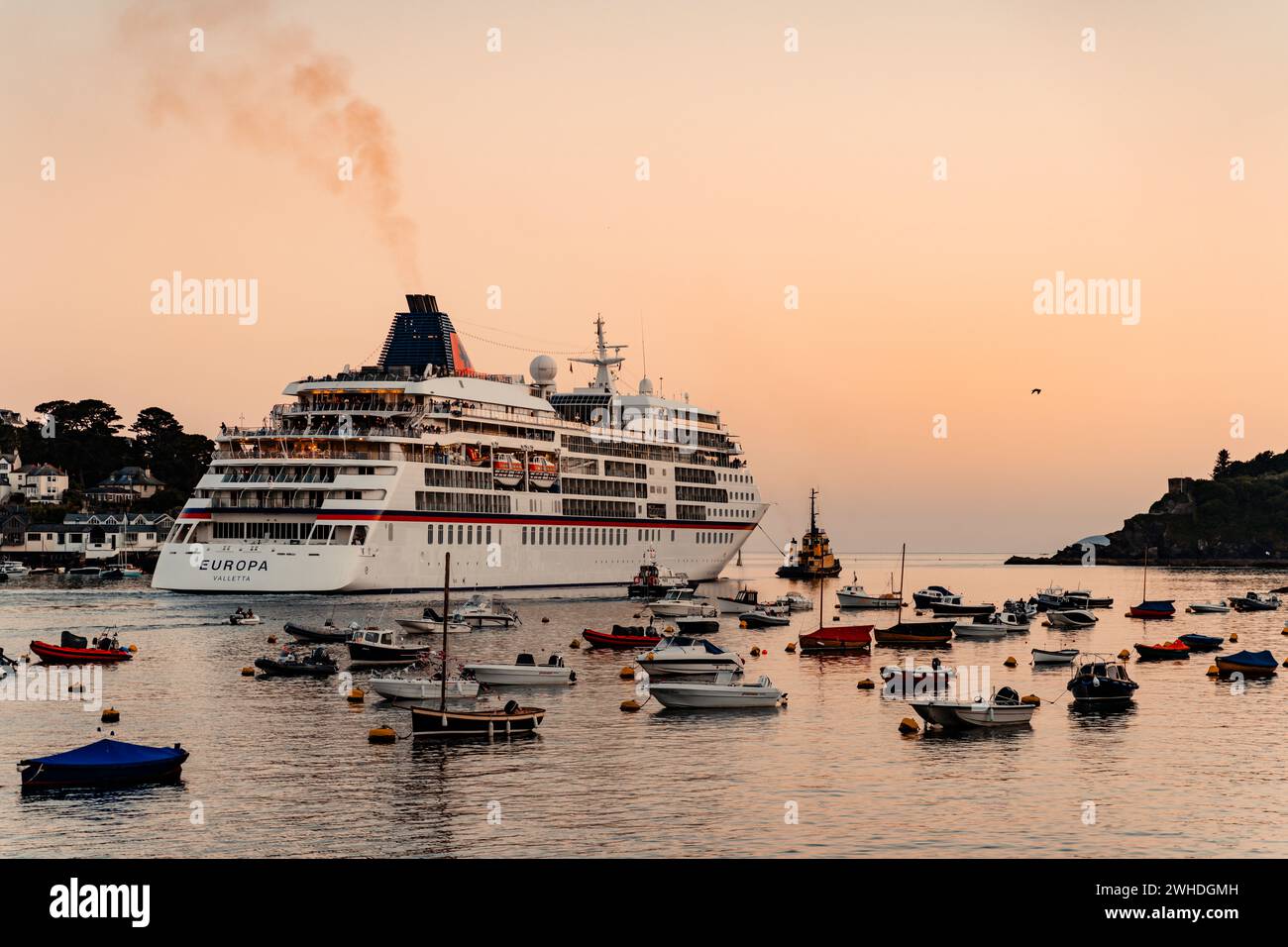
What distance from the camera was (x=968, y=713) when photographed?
169ft

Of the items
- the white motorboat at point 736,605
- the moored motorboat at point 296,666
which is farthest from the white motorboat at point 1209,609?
the moored motorboat at point 296,666

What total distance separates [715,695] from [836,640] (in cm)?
3216

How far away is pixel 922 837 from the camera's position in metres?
34.1

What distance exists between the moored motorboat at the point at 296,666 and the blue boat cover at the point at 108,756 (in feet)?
84.6

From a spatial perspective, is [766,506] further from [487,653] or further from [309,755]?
[309,755]

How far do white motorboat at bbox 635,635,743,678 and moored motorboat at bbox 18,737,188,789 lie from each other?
29087mm

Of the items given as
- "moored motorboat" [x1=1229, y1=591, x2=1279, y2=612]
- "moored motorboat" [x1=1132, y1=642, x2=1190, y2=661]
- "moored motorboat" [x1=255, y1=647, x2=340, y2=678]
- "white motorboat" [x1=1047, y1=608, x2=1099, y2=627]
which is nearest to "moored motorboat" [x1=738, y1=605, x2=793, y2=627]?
"white motorboat" [x1=1047, y1=608, x2=1099, y2=627]

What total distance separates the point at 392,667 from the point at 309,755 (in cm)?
2455

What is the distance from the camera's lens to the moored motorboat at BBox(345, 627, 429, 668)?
68.1m

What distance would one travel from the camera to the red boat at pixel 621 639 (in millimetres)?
82250

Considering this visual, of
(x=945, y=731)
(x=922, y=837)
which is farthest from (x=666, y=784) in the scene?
(x=945, y=731)

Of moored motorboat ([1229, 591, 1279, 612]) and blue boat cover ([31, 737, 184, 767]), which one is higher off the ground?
blue boat cover ([31, 737, 184, 767])

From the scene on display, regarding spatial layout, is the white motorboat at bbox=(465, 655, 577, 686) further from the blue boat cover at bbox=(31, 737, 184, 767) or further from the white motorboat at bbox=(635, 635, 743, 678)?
the blue boat cover at bbox=(31, 737, 184, 767)
